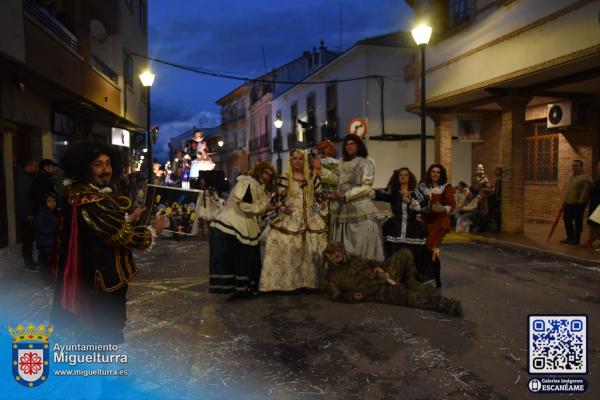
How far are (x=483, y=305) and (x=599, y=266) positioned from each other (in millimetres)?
3768

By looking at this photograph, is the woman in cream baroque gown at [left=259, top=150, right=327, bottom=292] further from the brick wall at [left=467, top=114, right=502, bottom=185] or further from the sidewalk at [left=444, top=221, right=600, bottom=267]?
the brick wall at [left=467, top=114, right=502, bottom=185]

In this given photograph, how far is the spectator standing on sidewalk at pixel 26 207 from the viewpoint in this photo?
785 centimetres

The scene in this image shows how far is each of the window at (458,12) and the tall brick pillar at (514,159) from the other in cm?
242

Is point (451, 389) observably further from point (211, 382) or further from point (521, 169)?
point (521, 169)

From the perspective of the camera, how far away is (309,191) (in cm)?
630

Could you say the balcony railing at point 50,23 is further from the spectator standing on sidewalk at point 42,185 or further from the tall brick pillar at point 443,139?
the tall brick pillar at point 443,139

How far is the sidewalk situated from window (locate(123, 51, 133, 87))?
48.9 ft

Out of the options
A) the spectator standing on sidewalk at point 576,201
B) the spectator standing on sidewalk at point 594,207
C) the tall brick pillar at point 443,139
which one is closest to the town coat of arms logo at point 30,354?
the spectator standing on sidewalk at point 594,207

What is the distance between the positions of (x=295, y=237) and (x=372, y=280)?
3.70ft

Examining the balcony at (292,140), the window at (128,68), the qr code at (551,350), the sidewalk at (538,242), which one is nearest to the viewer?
the qr code at (551,350)

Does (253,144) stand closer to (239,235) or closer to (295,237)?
(295,237)

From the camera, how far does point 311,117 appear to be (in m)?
29.2

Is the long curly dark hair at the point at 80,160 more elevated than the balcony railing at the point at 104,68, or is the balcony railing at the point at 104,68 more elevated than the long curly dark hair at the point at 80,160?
the balcony railing at the point at 104,68

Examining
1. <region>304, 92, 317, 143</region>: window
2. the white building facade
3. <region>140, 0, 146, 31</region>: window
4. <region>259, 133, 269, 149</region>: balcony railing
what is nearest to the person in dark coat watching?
the white building facade
